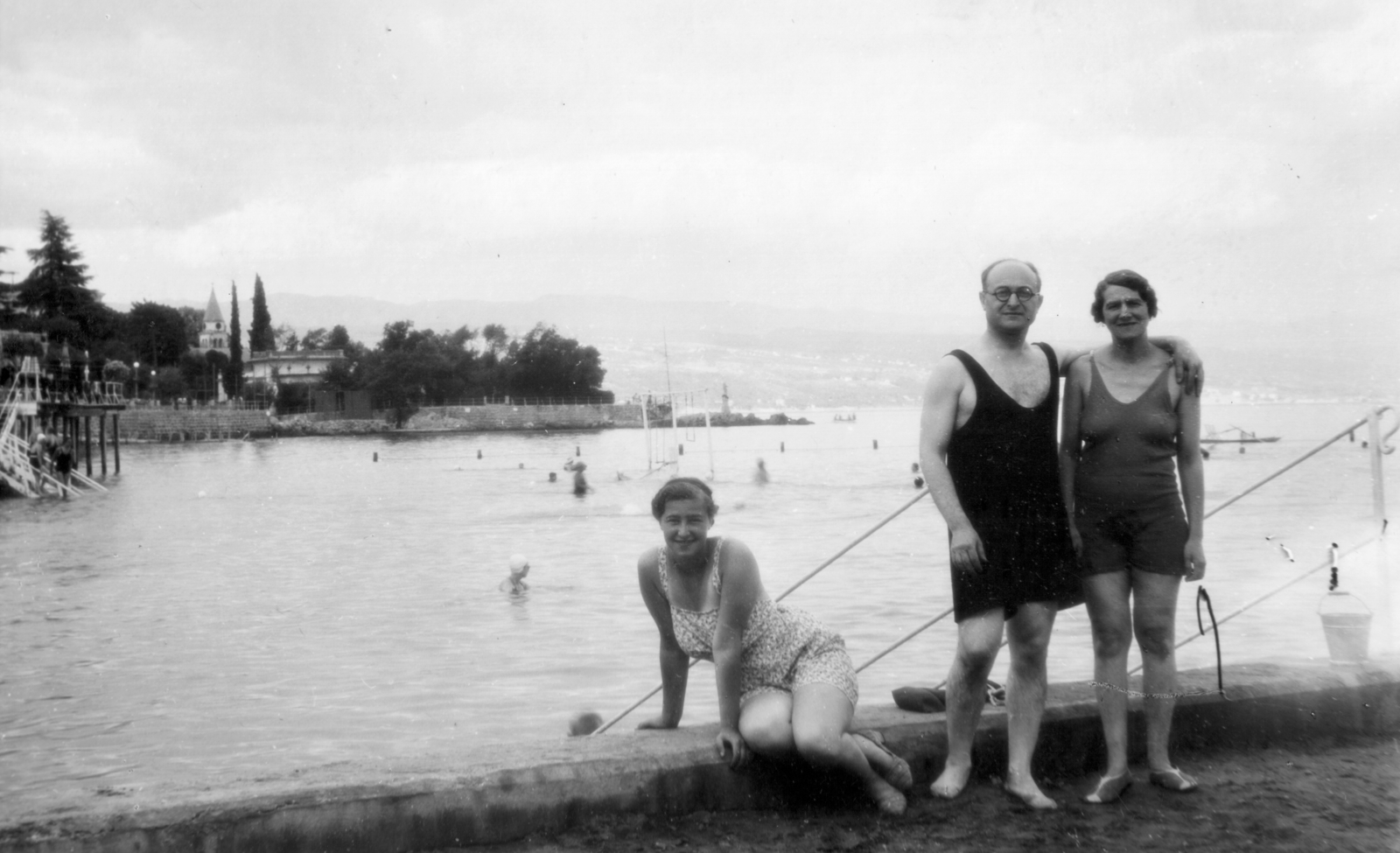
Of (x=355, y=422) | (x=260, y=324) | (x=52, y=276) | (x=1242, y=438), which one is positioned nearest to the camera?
(x=1242, y=438)

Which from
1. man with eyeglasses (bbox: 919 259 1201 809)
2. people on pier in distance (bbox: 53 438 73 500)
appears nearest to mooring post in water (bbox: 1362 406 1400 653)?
man with eyeglasses (bbox: 919 259 1201 809)

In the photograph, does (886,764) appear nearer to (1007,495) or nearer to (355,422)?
(1007,495)

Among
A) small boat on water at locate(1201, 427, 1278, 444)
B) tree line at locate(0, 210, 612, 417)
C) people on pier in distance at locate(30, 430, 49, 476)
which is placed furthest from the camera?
tree line at locate(0, 210, 612, 417)

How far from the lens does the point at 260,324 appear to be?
480ft

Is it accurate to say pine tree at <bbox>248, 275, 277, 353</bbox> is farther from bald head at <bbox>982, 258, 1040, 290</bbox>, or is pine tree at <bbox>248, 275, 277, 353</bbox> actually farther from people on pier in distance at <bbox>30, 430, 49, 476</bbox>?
bald head at <bbox>982, 258, 1040, 290</bbox>

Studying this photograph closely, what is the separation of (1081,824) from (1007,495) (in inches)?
38.3

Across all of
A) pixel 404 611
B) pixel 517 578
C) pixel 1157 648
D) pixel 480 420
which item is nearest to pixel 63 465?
pixel 404 611

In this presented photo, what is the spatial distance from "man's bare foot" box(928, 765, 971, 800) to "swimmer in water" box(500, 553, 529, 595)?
14.4 m

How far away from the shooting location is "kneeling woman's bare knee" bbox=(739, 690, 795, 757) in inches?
154

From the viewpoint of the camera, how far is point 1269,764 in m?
4.30

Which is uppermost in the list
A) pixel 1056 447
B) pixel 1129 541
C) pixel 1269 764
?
pixel 1056 447

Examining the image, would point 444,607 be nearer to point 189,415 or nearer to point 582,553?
point 582,553

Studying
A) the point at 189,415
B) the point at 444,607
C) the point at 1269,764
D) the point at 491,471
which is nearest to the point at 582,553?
the point at 444,607

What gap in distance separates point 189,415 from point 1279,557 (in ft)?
374
